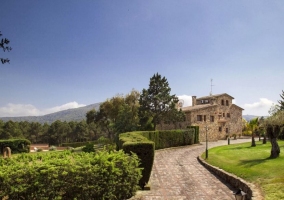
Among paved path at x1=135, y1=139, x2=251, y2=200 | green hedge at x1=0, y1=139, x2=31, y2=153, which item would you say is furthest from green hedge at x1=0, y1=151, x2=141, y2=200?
green hedge at x1=0, y1=139, x2=31, y2=153

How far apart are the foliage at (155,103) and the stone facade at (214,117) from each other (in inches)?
157

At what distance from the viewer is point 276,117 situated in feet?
55.6

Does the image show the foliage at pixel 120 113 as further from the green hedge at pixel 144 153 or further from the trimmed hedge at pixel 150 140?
the green hedge at pixel 144 153

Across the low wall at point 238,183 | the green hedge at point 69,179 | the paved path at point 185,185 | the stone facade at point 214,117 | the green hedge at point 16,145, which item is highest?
the stone facade at point 214,117

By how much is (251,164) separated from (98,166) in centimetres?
1109

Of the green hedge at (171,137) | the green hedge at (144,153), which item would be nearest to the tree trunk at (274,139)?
the green hedge at (144,153)

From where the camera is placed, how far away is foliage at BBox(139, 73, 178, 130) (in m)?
38.2

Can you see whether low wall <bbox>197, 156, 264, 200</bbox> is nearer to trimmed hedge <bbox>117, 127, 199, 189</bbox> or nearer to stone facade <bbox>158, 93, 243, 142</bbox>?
trimmed hedge <bbox>117, 127, 199, 189</bbox>

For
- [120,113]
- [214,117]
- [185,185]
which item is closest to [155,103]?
[120,113]

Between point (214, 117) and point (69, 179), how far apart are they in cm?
3838

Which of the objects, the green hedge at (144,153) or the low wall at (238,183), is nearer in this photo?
the low wall at (238,183)

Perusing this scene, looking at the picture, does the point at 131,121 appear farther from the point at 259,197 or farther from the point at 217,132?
the point at 259,197

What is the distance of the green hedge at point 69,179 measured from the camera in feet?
23.9

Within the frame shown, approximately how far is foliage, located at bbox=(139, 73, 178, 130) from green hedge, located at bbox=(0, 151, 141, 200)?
28309 mm
